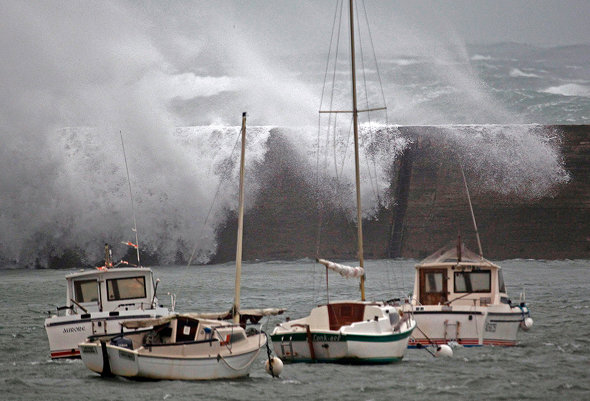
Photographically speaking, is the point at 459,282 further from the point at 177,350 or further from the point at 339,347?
the point at 177,350

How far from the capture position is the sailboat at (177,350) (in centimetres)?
2381

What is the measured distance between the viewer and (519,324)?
31.6 metres

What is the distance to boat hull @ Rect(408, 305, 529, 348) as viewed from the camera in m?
29.4

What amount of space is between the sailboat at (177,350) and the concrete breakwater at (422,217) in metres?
36.1

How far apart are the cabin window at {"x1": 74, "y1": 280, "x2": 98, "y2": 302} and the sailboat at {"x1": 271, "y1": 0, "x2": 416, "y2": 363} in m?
5.32

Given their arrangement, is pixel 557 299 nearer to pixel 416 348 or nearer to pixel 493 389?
pixel 416 348

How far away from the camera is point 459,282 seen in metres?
31.6

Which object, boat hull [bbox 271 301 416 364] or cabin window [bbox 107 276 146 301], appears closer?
boat hull [bbox 271 301 416 364]

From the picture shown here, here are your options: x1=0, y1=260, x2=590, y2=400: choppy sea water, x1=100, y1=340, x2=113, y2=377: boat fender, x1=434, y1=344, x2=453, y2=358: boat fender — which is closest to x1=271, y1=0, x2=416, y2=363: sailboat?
x1=0, y1=260, x2=590, y2=400: choppy sea water

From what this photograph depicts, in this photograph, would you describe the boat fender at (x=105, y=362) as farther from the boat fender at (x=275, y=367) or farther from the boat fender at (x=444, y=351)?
the boat fender at (x=444, y=351)

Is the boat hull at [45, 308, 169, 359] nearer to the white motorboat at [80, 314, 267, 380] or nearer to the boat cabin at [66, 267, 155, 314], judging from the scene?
the boat cabin at [66, 267, 155, 314]

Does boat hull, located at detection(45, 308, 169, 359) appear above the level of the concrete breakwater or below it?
below

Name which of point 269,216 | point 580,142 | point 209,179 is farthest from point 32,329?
point 580,142

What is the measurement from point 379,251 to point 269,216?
20.0 feet
